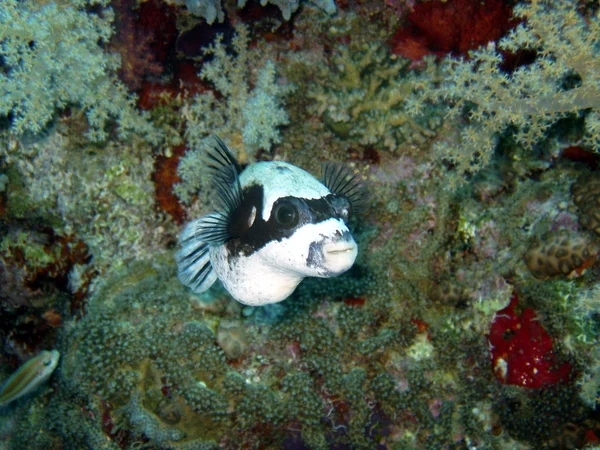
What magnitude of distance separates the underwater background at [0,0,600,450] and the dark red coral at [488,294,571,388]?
0.02 m

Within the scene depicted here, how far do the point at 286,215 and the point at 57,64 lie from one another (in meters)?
2.97

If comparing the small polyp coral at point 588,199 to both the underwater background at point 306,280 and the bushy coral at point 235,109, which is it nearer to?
the underwater background at point 306,280

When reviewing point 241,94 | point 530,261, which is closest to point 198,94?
point 241,94

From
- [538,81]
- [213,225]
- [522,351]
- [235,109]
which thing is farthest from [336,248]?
[522,351]

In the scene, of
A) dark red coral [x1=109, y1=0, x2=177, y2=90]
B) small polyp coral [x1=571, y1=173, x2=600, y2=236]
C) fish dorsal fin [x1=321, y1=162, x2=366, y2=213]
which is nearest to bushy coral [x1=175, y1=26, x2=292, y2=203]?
dark red coral [x1=109, y1=0, x2=177, y2=90]

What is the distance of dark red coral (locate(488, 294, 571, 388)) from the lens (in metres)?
4.05

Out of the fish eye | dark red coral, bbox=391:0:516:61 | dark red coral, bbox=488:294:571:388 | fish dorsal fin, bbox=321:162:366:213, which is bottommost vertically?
dark red coral, bbox=488:294:571:388

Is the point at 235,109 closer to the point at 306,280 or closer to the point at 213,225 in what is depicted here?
the point at 213,225

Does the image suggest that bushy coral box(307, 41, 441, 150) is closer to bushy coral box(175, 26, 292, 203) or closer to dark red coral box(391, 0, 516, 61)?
dark red coral box(391, 0, 516, 61)

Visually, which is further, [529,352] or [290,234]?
[529,352]

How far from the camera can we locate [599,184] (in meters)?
3.94

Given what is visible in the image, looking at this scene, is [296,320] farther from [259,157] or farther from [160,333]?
[259,157]

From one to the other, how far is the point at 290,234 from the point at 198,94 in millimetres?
2643

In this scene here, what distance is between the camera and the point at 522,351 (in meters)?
4.14
